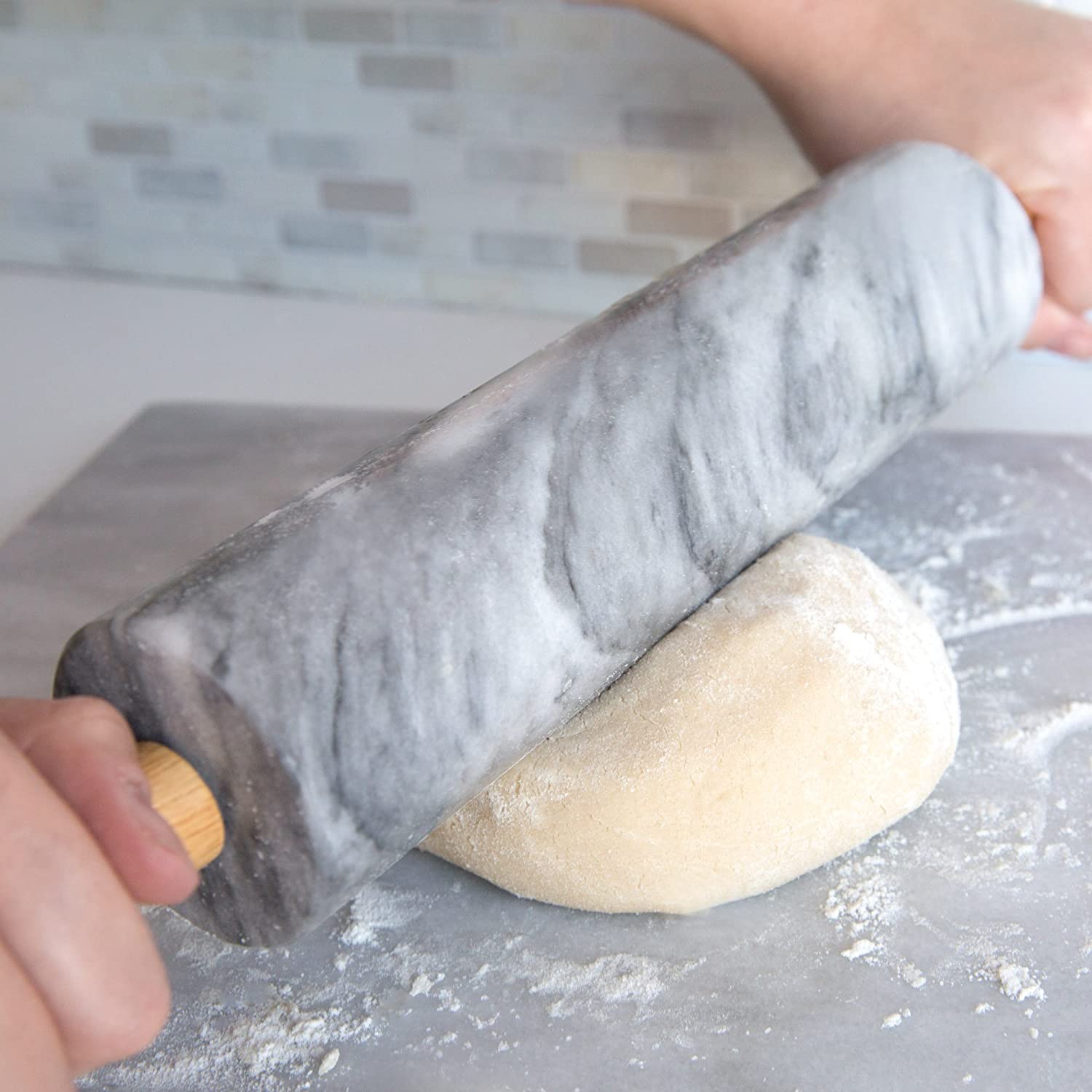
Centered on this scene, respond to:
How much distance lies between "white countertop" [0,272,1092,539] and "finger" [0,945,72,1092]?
3.12 ft

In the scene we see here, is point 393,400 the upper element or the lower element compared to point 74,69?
lower

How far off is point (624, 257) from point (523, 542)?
1175 mm

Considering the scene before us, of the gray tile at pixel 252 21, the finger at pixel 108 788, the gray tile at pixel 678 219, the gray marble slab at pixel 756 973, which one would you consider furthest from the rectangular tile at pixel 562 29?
the finger at pixel 108 788

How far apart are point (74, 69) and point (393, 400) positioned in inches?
32.2

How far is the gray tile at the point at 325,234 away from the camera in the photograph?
6.38 ft

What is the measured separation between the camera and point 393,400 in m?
1.65

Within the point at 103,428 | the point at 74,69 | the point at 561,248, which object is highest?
the point at 74,69

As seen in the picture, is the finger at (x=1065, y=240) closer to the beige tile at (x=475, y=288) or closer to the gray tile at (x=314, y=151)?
the beige tile at (x=475, y=288)

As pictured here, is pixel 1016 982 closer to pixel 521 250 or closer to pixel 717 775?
pixel 717 775

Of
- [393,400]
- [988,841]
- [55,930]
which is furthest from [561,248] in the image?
[55,930]

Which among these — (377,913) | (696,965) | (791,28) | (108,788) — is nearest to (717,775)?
(696,965)

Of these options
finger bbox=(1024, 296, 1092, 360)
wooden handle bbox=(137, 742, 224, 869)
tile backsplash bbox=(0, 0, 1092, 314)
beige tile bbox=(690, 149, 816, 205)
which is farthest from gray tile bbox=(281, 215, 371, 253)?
wooden handle bbox=(137, 742, 224, 869)

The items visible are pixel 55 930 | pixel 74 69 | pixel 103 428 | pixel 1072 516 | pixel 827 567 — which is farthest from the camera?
pixel 74 69

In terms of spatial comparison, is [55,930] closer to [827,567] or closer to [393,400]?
[827,567]
